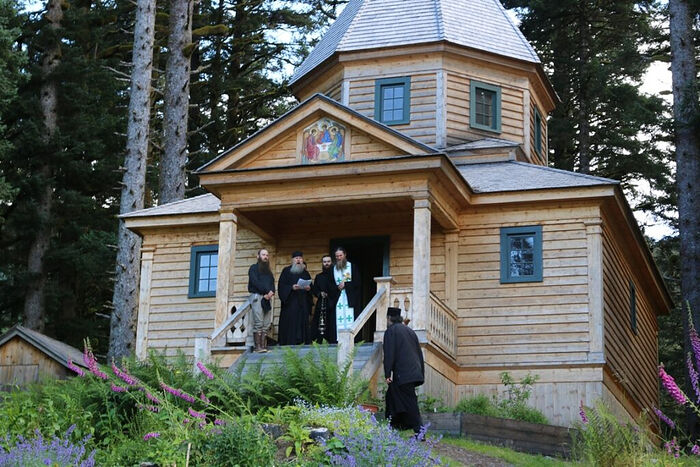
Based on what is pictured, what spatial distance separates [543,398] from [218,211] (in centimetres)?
770

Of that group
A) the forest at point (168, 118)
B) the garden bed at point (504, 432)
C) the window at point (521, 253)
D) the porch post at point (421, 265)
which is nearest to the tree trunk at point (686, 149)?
the forest at point (168, 118)

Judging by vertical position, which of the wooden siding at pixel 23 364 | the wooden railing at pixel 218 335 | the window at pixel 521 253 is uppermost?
the window at pixel 521 253

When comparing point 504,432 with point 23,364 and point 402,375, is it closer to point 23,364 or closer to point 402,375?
point 402,375

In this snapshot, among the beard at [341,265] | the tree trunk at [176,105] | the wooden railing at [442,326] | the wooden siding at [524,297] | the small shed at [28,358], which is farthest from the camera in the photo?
the tree trunk at [176,105]

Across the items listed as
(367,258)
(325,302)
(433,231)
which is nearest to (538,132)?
(367,258)

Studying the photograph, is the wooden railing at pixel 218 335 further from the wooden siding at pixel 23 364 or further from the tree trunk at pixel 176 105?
the tree trunk at pixel 176 105

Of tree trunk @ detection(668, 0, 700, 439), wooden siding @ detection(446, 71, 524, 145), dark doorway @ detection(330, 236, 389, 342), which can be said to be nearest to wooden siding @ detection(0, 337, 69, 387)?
dark doorway @ detection(330, 236, 389, 342)

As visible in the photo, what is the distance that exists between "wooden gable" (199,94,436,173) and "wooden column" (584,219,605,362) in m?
4.26

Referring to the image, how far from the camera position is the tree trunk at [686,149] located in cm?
2766

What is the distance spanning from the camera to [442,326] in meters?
21.0

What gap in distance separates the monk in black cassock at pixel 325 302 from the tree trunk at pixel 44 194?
13234mm

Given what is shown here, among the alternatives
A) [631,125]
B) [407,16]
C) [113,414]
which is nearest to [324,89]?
[407,16]

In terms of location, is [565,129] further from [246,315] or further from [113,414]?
[113,414]

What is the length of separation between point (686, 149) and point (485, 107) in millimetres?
5773
